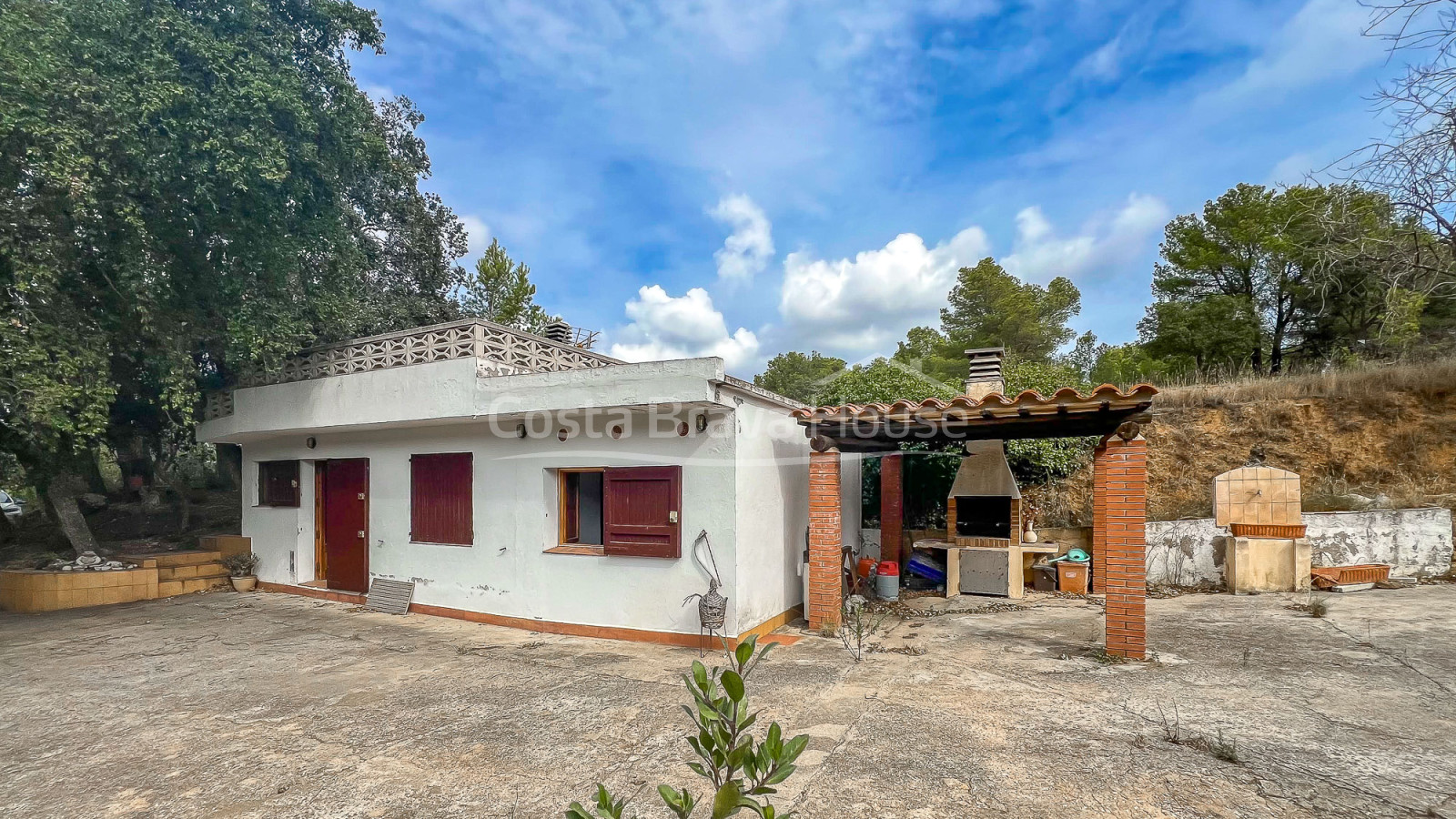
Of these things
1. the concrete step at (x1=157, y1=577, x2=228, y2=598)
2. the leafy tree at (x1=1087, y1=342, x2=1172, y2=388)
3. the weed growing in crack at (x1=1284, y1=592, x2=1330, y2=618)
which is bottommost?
the concrete step at (x1=157, y1=577, x2=228, y2=598)

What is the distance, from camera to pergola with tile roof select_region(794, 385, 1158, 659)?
5.71 metres

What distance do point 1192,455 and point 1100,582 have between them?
5026mm

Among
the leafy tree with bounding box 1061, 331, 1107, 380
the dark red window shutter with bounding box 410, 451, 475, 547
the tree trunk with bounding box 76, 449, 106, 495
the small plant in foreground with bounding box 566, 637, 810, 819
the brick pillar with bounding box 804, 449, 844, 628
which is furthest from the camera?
the leafy tree with bounding box 1061, 331, 1107, 380

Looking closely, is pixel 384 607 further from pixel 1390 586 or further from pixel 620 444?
pixel 1390 586

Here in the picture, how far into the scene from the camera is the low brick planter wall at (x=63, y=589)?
353 inches

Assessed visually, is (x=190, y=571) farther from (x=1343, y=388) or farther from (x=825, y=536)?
(x=1343, y=388)

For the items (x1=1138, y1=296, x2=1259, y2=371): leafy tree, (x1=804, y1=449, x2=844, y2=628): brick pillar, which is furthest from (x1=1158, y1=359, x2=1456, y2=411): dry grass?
(x1=804, y1=449, x2=844, y2=628): brick pillar

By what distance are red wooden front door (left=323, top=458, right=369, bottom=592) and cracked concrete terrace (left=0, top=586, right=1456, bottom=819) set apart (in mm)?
1940

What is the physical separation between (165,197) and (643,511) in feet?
26.0

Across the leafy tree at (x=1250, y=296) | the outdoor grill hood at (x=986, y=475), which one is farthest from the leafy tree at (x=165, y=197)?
the leafy tree at (x=1250, y=296)

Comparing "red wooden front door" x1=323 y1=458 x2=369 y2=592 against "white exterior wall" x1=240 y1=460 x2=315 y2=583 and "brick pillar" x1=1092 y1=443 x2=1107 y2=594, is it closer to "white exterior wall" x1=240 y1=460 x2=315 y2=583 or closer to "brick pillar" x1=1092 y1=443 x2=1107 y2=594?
"white exterior wall" x1=240 y1=460 x2=315 y2=583

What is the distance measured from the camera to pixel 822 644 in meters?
6.57

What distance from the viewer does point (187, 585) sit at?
10039mm

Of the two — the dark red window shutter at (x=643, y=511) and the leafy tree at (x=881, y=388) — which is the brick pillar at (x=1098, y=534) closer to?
the leafy tree at (x=881, y=388)
